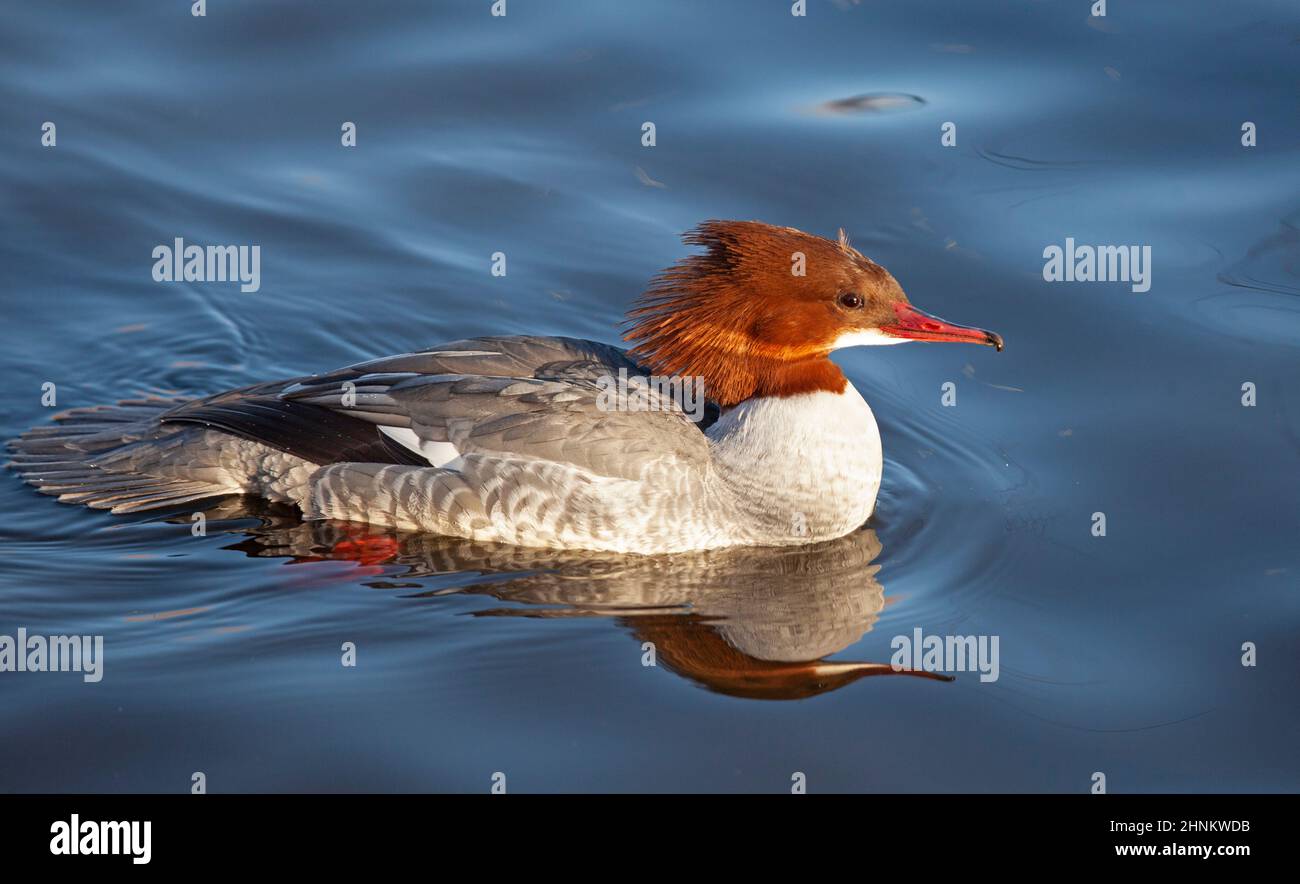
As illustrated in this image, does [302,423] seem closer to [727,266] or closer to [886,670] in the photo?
[727,266]

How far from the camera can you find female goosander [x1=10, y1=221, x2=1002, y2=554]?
851 centimetres

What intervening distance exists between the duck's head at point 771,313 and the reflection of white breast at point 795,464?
0.15 m

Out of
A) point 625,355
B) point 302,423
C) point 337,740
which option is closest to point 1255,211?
point 625,355

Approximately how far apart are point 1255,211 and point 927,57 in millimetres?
3296

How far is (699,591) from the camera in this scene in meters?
8.22

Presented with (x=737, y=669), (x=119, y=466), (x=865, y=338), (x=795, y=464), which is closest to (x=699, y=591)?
(x=737, y=669)

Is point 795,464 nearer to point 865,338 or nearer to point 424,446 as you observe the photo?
point 865,338

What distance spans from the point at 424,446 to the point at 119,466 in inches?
71.2

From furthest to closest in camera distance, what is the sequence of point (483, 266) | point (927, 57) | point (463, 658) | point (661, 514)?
point (927, 57) < point (483, 266) < point (661, 514) < point (463, 658)

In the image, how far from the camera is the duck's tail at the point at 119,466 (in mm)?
8797

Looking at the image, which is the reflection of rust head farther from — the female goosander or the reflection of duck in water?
the female goosander

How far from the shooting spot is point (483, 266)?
1159 cm

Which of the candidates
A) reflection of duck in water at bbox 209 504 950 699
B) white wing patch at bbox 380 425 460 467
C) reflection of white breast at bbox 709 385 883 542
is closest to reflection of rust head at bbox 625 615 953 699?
reflection of duck in water at bbox 209 504 950 699

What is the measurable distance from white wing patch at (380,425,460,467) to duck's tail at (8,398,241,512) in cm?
109
